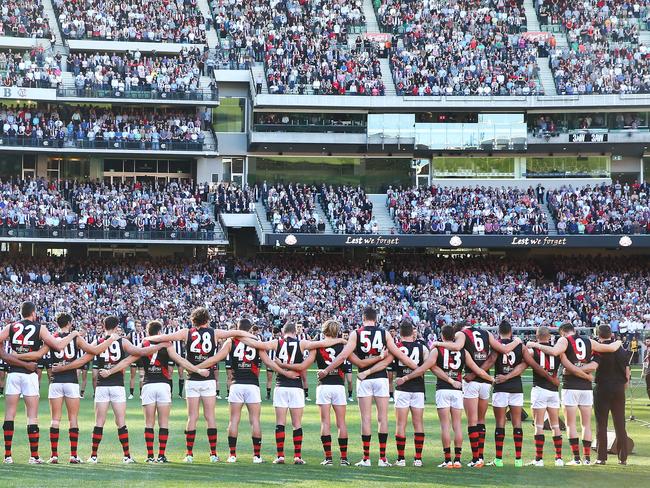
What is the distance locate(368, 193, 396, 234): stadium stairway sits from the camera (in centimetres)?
5347

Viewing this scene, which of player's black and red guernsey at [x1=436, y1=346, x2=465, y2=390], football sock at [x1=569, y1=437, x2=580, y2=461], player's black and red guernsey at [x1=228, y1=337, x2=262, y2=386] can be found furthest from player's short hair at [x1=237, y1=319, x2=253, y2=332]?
football sock at [x1=569, y1=437, x2=580, y2=461]

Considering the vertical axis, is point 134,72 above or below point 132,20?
below

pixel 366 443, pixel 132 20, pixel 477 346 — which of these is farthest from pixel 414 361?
pixel 132 20

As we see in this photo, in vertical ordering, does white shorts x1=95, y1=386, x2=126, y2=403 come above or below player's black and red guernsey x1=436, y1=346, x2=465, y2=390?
below

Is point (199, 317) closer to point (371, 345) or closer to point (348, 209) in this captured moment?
point (371, 345)

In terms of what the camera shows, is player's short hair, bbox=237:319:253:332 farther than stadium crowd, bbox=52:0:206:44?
No

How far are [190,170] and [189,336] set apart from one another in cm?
4140

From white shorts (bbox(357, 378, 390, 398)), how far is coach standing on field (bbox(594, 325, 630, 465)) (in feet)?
12.1

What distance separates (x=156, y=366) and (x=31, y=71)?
40146 millimetres

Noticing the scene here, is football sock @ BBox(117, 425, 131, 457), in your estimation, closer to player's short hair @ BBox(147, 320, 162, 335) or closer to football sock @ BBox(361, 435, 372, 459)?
player's short hair @ BBox(147, 320, 162, 335)

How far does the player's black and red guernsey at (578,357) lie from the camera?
57.3 ft

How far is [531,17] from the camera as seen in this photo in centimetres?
6141

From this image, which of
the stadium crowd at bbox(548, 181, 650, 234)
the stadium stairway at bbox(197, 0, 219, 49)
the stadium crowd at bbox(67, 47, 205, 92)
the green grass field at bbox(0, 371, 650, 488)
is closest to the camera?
the green grass field at bbox(0, 371, 650, 488)

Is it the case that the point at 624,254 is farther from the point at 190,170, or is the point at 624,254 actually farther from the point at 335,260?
the point at 190,170
